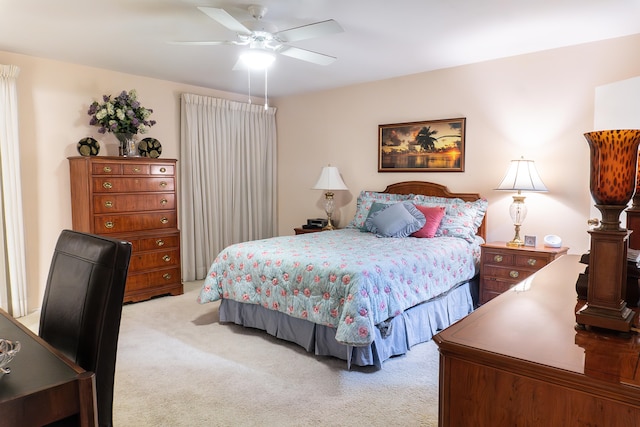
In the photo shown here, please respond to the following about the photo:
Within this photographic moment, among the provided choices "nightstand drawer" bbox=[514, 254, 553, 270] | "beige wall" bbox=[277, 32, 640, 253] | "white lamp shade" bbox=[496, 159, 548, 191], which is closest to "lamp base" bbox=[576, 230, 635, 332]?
"nightstand drawer" bbox=[514, 254, 553, 270]

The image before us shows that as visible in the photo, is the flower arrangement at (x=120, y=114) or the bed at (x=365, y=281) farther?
the flower arrangement at (x=120, y=114)

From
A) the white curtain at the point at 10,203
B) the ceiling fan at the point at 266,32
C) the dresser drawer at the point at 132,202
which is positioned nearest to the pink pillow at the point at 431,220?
the ceiling fan at the point at 266,32

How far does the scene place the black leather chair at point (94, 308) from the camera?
4.30 feet

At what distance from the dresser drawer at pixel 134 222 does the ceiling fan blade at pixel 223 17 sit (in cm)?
239

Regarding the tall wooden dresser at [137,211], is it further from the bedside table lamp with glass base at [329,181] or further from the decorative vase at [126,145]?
the bedside table lamp with glass base at [329,181]

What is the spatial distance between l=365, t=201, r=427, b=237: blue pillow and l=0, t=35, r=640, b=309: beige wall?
73cm

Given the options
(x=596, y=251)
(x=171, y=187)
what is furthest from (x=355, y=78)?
(x=596, y=251)

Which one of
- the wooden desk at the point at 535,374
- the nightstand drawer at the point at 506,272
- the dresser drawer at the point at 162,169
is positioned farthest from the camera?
the dresser drawer at the point at 162,169

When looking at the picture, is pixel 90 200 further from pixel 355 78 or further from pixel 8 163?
pixel 355 78

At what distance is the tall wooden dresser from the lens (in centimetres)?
417

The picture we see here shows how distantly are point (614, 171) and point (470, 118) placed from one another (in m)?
3.62

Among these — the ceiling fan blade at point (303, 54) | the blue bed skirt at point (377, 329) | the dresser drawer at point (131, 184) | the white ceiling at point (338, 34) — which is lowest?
the blue bed skirt at point (377, 329)

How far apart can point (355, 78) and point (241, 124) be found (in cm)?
176

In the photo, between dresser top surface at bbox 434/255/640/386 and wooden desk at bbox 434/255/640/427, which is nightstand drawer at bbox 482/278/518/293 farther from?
wooden desk at bbox 434/255/640/427
